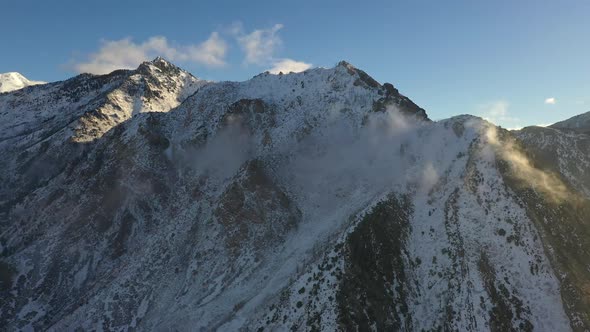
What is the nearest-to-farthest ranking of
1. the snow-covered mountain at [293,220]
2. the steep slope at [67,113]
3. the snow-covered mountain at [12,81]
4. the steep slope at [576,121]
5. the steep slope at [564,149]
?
1. the snow-covered mountain at [293,220]
2. the steep slope at [564,149]
3. the steep slope at [67,113]
4. the steep slope at [576,121]
5. the snow-covered mountain at [12,81]

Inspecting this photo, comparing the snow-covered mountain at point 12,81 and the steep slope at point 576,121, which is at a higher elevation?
the snow-covered mountain at point 12,81

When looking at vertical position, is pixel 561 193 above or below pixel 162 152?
below

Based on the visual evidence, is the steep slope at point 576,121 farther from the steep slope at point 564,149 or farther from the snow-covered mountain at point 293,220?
the snow-covered mountain at point 293,220

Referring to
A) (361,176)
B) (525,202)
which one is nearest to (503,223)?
(525,202)

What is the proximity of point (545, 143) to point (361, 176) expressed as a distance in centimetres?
4635

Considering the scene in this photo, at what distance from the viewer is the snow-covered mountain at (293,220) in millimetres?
Answer: 43031

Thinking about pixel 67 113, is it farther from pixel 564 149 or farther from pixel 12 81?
pixel 564 149

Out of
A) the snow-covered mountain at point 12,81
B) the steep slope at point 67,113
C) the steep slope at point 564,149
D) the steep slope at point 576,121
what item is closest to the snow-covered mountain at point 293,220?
the steep slope at point 67,113

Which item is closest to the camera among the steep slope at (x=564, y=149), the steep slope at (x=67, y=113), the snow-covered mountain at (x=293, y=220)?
the snow-covered mountain at (x=293, y=220)

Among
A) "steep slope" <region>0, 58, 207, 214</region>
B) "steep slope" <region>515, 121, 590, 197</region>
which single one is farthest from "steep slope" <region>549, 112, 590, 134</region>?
"steep slope" <region>0, 58, 207, 214</region>

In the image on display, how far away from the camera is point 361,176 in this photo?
65.4m

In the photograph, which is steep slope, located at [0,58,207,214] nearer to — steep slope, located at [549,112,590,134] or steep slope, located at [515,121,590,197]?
steep slope, located at [515,121,590,197]

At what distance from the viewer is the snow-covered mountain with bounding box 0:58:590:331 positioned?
4303 cm

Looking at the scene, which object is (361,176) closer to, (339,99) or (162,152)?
(339,99)
